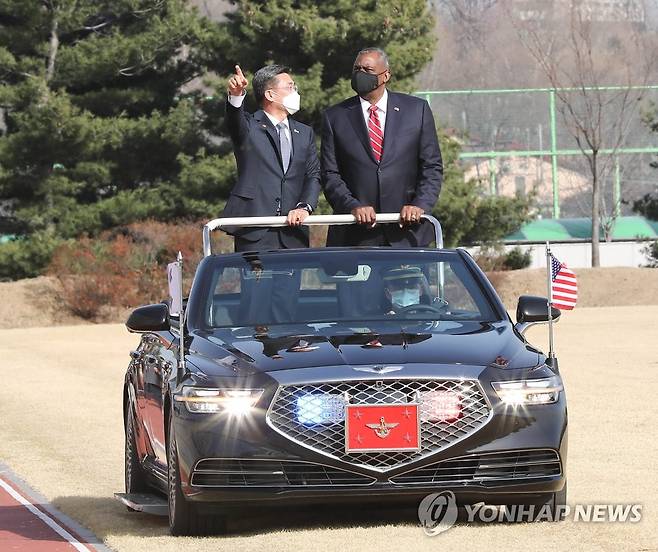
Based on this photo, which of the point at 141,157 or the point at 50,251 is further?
the point at 141,157

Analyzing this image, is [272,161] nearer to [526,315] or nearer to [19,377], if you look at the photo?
[526,315]

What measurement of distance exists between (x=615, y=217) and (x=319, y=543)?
165 feet

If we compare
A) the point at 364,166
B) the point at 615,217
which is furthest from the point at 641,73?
the point at 364,166

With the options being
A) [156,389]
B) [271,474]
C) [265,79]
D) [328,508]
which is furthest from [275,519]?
[265,79]

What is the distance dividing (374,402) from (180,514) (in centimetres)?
116

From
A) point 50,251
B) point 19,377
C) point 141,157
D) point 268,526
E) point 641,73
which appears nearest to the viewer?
point 268,526

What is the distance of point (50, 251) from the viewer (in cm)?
4062

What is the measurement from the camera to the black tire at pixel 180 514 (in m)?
8.18

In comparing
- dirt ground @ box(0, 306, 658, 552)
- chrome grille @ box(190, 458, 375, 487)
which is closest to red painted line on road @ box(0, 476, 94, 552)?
dirt ground @ box(0, 306, 658, 552)

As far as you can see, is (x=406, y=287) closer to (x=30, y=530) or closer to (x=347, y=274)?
(x=347, y=274)

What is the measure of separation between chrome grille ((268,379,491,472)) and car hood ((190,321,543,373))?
0.49ft

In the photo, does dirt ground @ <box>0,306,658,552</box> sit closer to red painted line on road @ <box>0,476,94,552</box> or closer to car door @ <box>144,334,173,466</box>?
red painted line on road @ <box>0,476,94,552</box>

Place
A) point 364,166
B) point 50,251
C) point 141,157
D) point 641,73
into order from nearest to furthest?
point 364,166 → point 50,251 → point 141,157 → point 641,73

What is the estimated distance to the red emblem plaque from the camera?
7.73 metres
